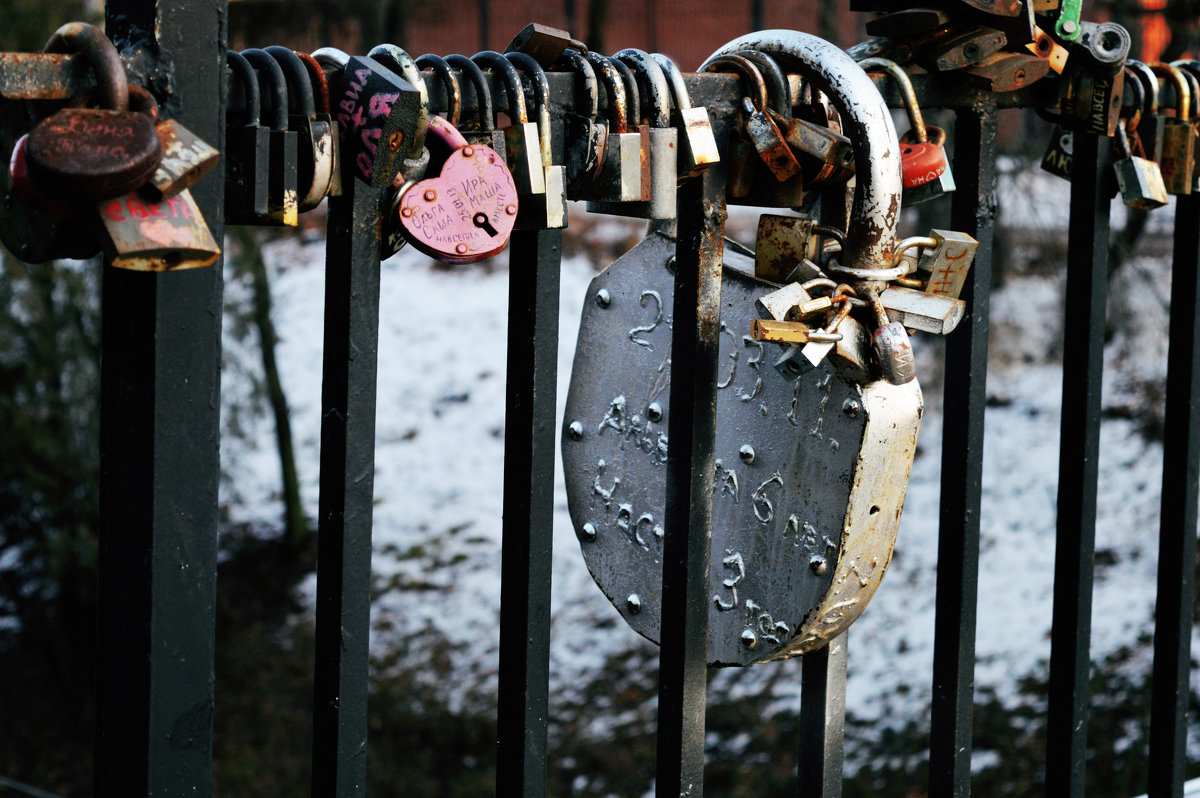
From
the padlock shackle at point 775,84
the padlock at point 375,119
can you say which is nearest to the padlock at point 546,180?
the padlock at point 375,119

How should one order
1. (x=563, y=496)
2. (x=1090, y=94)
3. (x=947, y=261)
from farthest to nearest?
1. (x=563, y=496)
2. (x=1090, y=94)
3. (x=947, y=261)

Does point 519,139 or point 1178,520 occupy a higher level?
point 519,139

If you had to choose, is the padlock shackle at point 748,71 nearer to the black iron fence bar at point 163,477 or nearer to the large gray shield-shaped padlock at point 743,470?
the large gray shield-shaped padlock at point 743,470

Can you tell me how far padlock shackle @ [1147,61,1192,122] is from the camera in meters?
1.49

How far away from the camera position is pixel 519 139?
0.90 meters

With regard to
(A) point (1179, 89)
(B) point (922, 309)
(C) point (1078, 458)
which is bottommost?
(C) point (1078, 458)

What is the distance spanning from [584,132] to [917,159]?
1.21 ft

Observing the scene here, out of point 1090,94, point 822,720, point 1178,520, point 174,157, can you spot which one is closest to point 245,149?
point 174,157

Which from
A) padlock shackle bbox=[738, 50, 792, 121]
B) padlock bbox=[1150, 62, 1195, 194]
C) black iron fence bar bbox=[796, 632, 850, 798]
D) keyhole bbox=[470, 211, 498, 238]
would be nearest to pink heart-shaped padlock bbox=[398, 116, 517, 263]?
keyhole bbox=[470, 211, 498, 238]

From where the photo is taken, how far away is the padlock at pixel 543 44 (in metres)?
0.97

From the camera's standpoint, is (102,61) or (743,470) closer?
(102,61)

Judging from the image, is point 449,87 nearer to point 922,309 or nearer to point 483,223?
point 483,223

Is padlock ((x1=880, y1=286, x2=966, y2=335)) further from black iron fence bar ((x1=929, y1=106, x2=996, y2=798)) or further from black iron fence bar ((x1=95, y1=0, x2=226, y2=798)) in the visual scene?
black iron fence bar ((x1=95, y1=0, x2=226, y2=798))

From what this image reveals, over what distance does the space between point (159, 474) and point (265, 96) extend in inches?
10.8
